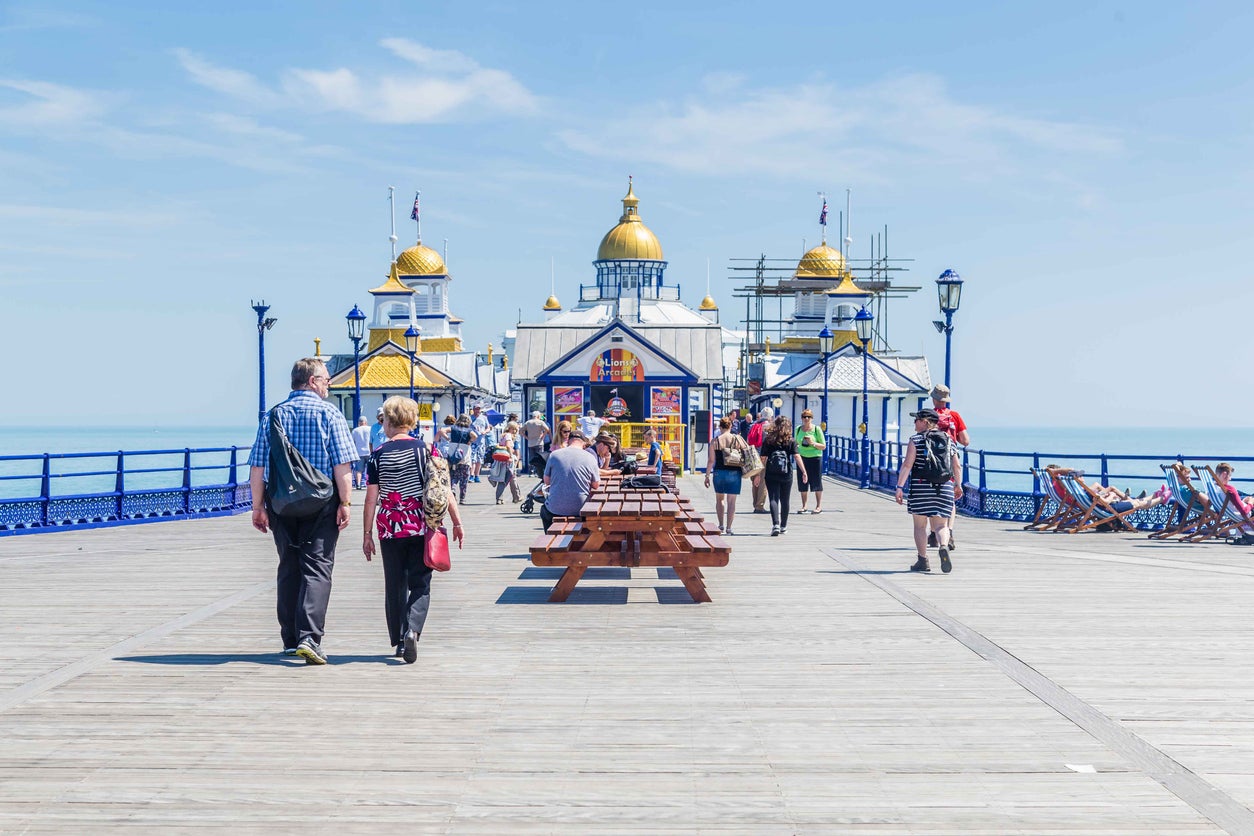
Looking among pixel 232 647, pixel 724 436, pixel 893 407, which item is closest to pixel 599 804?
pixel 232 647

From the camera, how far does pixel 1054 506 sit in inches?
727

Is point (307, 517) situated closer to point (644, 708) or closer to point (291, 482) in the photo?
point (291, 482)

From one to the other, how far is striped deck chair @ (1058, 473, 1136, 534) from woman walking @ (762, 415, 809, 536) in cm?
366

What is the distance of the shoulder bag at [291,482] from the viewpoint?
768cm

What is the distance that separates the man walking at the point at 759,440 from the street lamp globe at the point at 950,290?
3.56 m

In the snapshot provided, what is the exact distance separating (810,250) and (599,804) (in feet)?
259

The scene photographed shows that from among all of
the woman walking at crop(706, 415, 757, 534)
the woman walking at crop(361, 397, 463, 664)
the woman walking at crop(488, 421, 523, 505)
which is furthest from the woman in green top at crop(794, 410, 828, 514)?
the woman walking at crop(361, 397, 463, 664)

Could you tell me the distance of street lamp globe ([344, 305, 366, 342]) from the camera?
32.6 m

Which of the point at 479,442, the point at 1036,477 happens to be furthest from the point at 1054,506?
the point at 479,442

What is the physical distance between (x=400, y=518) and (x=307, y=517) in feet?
1.82

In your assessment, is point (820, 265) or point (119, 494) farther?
point (820, 265)

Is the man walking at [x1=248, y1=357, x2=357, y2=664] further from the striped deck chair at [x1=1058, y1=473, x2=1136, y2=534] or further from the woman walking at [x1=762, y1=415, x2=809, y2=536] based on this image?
the striped deck chair at [x1=1058, y1=473, x2=1136, y2=534]

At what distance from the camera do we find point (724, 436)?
16.3 meters

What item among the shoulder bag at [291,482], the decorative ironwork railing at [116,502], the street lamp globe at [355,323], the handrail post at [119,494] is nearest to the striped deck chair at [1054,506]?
the decorative ironwork railing at [116,502]
